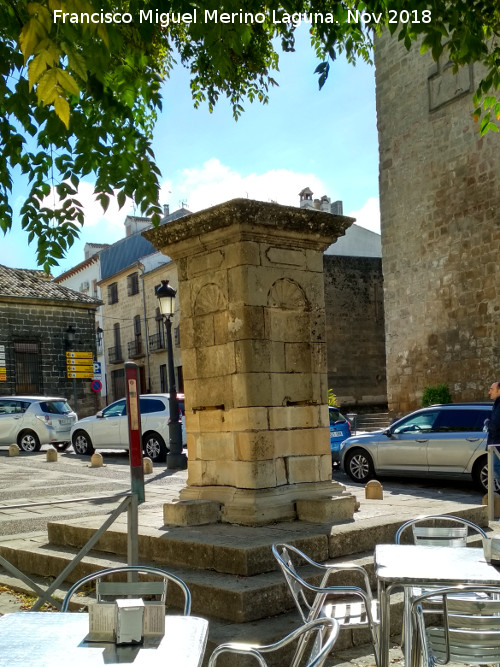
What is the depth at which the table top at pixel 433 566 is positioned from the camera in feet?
11.1

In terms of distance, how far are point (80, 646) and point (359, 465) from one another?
1048cm

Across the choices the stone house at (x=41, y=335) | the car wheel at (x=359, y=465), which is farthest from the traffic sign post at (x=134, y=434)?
the stone house at (x=41, y=335)

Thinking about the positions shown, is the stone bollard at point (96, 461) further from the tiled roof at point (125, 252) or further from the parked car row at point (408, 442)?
the tiled roof at point (125, 252)

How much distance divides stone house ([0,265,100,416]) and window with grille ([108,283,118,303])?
13.2 meters

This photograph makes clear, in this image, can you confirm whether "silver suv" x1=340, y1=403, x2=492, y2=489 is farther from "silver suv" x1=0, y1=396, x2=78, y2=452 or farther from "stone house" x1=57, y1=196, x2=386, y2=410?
"stone house" x1=57, y1=196, x2=386, y2=410

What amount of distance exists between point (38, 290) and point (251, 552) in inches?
1051

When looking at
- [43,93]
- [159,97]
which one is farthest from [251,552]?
[159,97]

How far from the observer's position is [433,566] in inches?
144

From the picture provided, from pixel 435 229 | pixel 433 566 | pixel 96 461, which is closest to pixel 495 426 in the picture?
pixel 433 566

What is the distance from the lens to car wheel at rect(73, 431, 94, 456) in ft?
59.5

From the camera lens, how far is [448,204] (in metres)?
18.9

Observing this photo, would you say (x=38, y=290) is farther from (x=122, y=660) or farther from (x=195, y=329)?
(x=122, y=660)

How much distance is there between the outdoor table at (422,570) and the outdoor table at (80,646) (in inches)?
38.4

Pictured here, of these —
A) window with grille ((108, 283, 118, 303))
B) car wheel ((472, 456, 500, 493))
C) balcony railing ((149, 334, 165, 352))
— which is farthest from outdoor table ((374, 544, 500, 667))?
window with grille ((108, 283, 118, 303))
